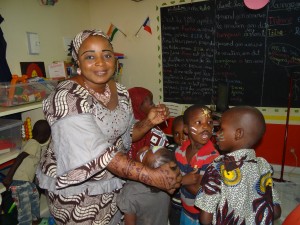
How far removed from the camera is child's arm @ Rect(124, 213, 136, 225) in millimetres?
1366

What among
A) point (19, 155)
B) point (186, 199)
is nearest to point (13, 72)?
point (19, 155)

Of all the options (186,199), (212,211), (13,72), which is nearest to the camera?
A: (212,211)

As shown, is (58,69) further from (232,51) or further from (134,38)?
(232,51)

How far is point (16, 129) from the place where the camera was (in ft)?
7.13

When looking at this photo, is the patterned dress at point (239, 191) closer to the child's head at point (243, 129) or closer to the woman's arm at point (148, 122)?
the child's head at point (243, 129)

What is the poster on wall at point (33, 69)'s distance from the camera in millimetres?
2717

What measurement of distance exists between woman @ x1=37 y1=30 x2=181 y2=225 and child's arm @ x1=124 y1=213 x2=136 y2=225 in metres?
0.04

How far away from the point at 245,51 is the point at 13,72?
8.66 feet

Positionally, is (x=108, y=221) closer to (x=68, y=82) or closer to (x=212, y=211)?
(x=212, y=211)

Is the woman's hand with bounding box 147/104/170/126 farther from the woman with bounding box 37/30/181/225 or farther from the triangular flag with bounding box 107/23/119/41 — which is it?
the triangular flag with bounding box 107/23/119/41

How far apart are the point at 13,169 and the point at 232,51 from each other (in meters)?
2.65

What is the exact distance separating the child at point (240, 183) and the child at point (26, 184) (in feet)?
5.32

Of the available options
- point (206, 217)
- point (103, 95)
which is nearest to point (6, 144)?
point (103, 95)

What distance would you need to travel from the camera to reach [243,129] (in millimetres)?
1108
